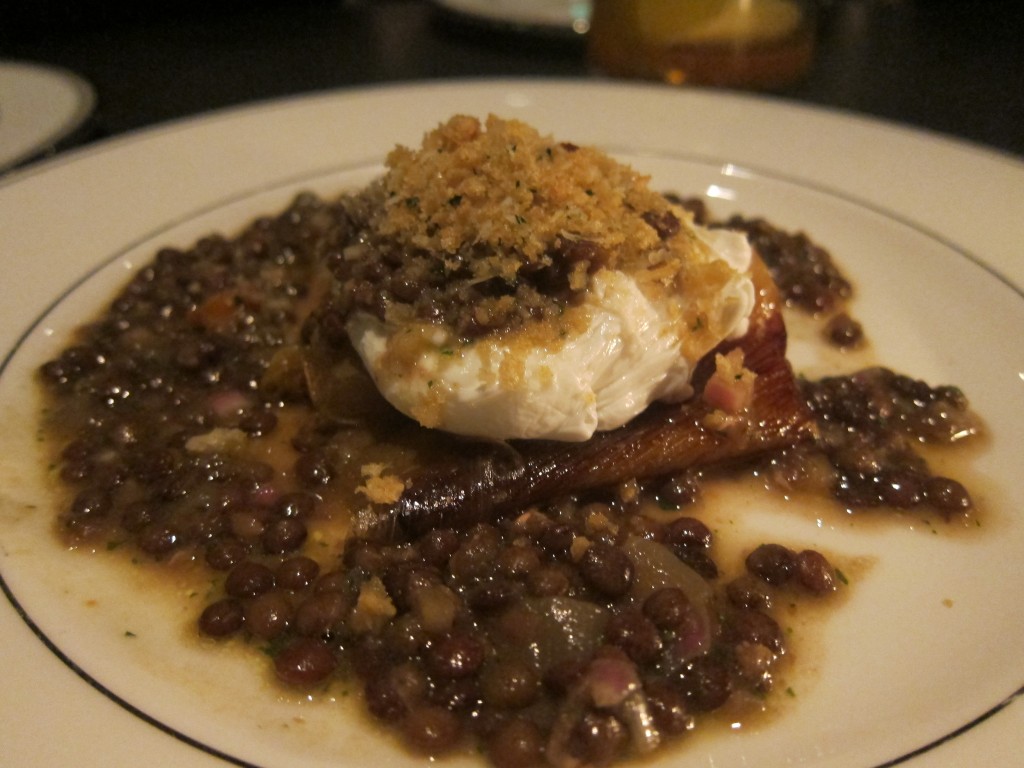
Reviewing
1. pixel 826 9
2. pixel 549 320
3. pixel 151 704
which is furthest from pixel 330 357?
pixel 826 9

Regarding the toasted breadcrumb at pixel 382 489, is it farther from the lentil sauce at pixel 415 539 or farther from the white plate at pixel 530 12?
the white plate at pixel 530 12

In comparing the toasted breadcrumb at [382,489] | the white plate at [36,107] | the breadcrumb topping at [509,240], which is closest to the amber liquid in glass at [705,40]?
the breadcrumb topping at [509,240]

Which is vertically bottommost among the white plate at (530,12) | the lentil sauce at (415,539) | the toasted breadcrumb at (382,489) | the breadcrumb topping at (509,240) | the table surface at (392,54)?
the lentil sauce at (415,539)

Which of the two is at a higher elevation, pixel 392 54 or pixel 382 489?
pixel 392 54

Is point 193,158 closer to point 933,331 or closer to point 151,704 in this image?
point 151,704

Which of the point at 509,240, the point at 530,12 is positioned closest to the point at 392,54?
the point at 530,12

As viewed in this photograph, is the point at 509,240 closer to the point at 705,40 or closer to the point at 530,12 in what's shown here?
the point at 705,40

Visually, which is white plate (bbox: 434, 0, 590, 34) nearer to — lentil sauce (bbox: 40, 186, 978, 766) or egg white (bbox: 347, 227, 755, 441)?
lentil sauce (bbox: 40, 186, 978, 766)
